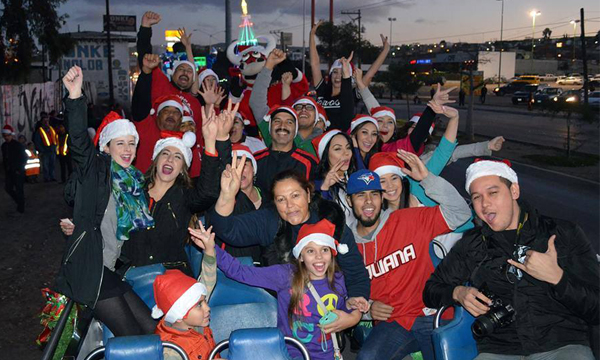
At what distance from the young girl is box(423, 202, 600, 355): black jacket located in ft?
2.64

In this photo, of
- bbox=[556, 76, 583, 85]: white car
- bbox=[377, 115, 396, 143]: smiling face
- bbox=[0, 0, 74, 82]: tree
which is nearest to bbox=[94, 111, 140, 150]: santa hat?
bbox=[377, 115, 396, 143]: smiling face

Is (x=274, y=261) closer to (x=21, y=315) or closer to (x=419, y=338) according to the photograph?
(x=419, y=338)

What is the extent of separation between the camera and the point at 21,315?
23.4ft

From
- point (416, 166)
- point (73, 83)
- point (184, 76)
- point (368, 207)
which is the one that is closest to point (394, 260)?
point (368, 207)

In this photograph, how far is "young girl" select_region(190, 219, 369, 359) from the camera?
4.02m

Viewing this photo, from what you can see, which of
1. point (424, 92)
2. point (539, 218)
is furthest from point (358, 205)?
point (424, 92)

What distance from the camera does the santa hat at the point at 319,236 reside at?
3.99 meters

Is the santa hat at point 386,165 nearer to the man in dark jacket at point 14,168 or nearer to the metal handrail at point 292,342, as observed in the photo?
the metal handrail at point 292,342

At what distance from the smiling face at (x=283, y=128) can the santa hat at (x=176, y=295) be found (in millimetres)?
2725

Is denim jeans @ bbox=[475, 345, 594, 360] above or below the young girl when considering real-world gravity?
below

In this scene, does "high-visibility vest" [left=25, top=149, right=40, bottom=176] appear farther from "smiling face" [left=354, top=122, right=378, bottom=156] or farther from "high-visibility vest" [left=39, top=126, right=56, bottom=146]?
"smiling face" [left=354, top=122, right=378, bottom=156]

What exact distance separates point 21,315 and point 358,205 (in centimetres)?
488

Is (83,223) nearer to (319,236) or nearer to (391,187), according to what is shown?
(319,236)

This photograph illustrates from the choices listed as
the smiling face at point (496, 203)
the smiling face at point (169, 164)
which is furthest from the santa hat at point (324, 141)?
the smiling face at point (496, 203)
